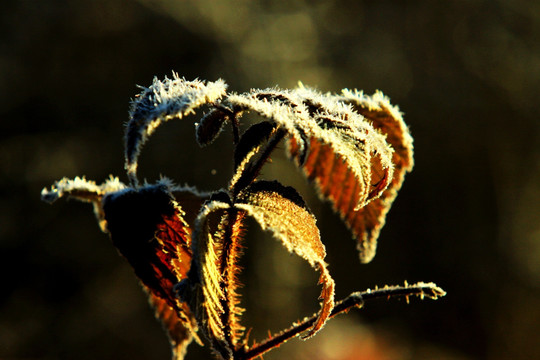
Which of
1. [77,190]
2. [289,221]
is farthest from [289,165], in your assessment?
[289,221]

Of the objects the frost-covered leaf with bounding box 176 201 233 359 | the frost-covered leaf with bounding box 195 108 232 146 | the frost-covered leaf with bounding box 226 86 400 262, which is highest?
the frost-covered leaf with bounding box 195 108 232 146

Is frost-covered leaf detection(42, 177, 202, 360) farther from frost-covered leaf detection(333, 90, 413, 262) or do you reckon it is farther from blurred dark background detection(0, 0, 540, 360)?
blurred dark background detection(0, 0, 540, 360)

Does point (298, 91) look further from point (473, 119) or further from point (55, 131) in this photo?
point (473, 119)

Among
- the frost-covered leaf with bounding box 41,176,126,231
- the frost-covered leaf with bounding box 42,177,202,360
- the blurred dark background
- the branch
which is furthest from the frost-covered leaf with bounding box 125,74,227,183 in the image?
the blurred dark background

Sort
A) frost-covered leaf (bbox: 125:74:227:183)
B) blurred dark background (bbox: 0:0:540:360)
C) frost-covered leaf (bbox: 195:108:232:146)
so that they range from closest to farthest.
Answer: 1. frost-covered leaf (bbox: 125:74:227:183)
2. frost-covered leaf (bbox: 195:108:232:146)
3. blurred dark background (bbox: 0:0:540:360)

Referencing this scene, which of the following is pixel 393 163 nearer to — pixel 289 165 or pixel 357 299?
pixel 357 299

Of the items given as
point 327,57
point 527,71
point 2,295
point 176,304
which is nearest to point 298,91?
point 176,304
